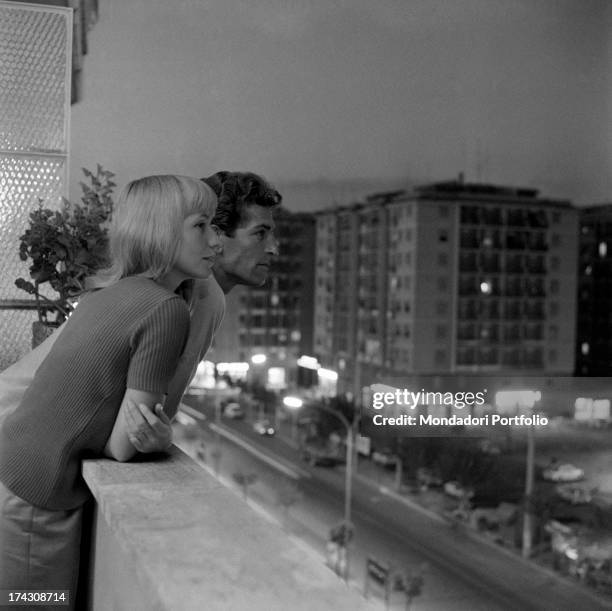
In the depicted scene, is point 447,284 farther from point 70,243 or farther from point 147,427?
point 147,427

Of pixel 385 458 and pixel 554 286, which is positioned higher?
pixel 554 286

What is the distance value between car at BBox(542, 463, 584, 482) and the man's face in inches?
1006

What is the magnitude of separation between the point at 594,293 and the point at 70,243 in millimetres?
22317

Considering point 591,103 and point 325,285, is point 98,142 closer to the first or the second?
point 325,285

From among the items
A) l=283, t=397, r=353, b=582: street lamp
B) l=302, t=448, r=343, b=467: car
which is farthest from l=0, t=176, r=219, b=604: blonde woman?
l=302, t=448, r=343, b=467: car

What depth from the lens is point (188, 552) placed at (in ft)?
2.36

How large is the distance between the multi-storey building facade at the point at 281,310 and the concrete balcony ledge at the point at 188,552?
766 inches

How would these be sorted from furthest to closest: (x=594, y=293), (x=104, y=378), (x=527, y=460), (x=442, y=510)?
(x=527, y=460) → (x=442, y=510) → (x=594, y=293) → (x=104, y=378)

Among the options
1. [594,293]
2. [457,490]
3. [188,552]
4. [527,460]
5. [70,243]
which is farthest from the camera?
[527,460]

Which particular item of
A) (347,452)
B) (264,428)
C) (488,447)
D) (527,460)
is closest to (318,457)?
(347,452)

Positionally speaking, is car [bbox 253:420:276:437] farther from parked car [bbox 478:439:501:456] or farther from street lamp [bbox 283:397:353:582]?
parked car [bbox 478:439:501:456]

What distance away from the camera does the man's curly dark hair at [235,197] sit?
4.53 feet

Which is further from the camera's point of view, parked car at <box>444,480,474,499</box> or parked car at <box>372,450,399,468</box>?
parked car at <box>372,450,399,468</box>

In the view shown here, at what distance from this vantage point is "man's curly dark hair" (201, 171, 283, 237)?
54.4 inches
